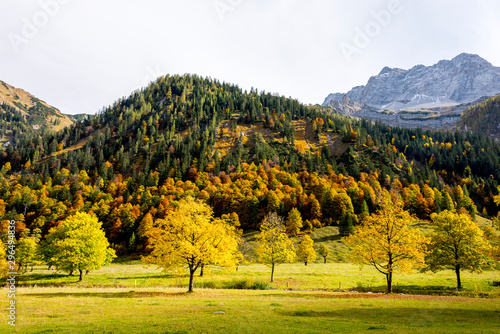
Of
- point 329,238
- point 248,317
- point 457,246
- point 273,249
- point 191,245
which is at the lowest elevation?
point 329,238

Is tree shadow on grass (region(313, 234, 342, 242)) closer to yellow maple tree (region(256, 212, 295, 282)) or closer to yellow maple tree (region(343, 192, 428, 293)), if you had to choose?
yellow maple tree (region(256, 212, 295, 282))

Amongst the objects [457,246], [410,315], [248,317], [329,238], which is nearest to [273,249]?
[457,246]

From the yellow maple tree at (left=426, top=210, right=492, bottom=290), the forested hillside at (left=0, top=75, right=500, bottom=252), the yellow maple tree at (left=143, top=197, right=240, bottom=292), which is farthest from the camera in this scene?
the forested hillside at (left=0, top=75, right=500, bottom=252)

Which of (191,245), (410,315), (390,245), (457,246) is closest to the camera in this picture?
(410,315)

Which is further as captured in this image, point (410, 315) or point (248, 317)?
point (410, 315)

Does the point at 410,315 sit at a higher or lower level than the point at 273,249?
lower

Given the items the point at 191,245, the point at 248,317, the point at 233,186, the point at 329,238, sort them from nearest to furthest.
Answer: the point at 248,317
the point at 191,245
the point at 329,238
the point at 233,186

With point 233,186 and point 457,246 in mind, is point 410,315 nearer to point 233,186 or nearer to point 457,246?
point 457,246

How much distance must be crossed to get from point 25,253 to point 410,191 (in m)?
164

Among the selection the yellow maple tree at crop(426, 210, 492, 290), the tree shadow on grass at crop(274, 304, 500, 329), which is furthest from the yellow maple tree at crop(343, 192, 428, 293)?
the yellow maple tree at crop(426, 210, 492, 290)

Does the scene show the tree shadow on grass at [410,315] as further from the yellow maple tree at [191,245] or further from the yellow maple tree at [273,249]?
the yellow maple tree at [273,249]

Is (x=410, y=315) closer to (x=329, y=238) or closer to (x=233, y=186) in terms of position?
(x=329, y=238)

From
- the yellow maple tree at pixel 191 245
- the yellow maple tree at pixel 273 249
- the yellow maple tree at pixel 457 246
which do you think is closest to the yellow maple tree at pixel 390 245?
the yellow maple tree at pixel 457 246

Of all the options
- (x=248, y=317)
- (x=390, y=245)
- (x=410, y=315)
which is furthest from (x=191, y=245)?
(x=390, y=245)
